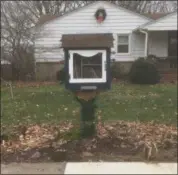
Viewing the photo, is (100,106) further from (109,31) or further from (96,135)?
(109,31)

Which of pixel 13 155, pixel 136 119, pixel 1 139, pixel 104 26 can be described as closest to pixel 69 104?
pixel 136 119

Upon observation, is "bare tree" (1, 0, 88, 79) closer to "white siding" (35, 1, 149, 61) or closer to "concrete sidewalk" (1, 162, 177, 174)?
"white siding" (35, 1, 149, 61)

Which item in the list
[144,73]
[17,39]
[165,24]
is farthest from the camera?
[165,24]

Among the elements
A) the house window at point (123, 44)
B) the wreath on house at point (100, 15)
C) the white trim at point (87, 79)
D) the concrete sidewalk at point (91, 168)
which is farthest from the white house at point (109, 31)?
the concrete sidewalk at point (91, 168)

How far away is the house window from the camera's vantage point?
→ 75.1ft

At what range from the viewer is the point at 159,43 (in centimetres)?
2303

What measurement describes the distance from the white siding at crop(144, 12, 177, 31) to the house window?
2.10 metres

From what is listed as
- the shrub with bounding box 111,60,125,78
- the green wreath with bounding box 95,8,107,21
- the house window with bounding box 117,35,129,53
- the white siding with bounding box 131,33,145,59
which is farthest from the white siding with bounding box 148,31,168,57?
the green wreath with bounding box 95,8,107,21

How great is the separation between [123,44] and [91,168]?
712 inches

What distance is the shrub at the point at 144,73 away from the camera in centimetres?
1811

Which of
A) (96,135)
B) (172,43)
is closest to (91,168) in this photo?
(96,135)

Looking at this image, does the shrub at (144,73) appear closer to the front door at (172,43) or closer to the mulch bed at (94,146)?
the front door at (172,43)

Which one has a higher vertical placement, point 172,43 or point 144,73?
point 172,43

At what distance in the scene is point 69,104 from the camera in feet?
38.9
